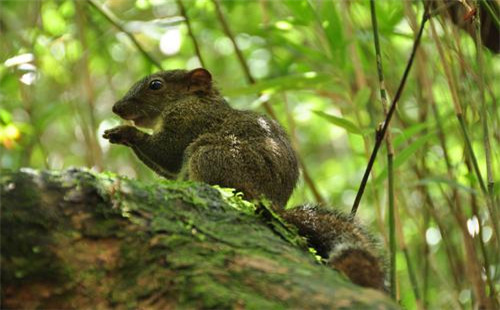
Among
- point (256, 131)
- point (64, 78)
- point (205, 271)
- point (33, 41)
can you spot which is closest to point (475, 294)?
point (256, 131)

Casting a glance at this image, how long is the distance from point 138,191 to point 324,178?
645cm

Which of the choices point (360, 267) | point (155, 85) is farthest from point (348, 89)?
point (360, 267)

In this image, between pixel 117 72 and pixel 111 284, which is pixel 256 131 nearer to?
pixel 111 284

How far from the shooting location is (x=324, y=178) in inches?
358

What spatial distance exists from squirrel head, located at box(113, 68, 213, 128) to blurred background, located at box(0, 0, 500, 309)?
0.69 ft

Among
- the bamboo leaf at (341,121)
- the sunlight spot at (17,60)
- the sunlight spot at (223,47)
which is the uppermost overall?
the sunlight spot at (223,47)

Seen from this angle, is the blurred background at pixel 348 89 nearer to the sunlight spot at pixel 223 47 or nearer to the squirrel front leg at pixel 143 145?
the sunlight spot at pixel 223 47

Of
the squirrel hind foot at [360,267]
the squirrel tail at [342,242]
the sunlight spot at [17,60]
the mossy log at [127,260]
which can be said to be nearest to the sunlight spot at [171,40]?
the sunlight spot at [17,60]

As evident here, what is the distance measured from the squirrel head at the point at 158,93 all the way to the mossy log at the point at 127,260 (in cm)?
261

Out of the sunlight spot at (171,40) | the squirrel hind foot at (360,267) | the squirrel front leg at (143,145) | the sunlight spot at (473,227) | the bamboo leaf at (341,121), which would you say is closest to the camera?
the squirrel hind foot at (360,267)

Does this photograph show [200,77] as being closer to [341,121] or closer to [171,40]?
[171,40]

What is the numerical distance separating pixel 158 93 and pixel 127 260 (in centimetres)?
294

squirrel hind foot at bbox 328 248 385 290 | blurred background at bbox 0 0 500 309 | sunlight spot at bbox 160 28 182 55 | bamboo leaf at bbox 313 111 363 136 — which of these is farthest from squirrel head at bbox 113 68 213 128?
squirrel hind foot at bbox 328 248 385 290

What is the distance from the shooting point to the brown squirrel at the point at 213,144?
3350 mm
